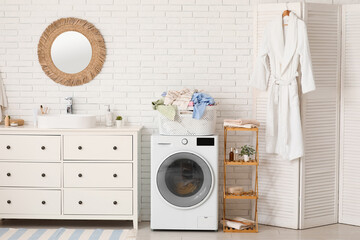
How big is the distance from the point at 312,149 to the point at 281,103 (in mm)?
554

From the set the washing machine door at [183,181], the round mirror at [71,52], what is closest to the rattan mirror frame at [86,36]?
the round mirror at [71,52]

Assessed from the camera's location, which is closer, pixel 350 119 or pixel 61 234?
pixel 61 234

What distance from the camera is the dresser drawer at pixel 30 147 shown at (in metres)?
4.70

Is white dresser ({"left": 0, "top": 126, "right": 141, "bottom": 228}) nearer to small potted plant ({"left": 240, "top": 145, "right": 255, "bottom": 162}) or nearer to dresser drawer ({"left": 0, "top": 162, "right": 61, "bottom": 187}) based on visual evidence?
dresser drawer ({"left": 0, "top": 162, "right": 61, "bottom": 187})

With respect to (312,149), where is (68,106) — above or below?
above

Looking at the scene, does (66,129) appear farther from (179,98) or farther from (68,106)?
(179,98)

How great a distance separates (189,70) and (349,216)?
7.19ft

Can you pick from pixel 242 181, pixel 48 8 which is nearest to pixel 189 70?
pixel 242 181

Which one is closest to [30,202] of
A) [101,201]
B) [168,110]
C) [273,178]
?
[101,201]

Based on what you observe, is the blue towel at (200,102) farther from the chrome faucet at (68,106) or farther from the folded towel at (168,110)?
the chrome faucet at (68,106)

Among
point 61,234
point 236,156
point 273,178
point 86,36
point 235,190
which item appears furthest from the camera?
point 86,36

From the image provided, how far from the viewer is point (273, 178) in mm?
4859

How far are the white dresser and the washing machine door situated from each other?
0.28 m

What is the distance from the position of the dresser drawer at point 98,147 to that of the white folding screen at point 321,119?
1712mm
